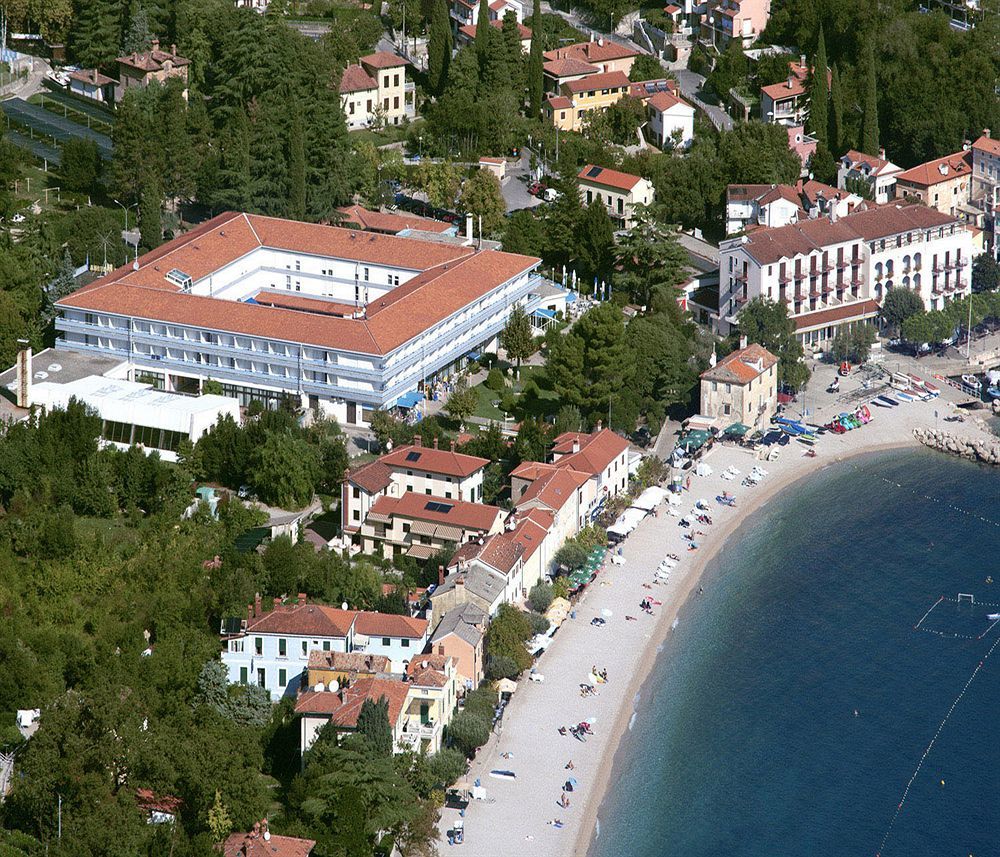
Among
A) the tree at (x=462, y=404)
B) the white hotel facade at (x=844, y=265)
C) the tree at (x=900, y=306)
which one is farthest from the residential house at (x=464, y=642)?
the tree at (x=900, y=306)

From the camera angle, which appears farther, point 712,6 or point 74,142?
point 712,6

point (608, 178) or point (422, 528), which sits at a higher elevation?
point (608, 178)

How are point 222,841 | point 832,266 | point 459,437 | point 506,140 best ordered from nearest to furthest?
1. point 222,841
2. point 459,437
3. point 832,266
4. point 506,140

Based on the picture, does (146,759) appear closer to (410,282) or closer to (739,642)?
(739,642)

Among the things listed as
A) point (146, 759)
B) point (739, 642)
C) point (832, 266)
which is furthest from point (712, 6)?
point (146, 759)

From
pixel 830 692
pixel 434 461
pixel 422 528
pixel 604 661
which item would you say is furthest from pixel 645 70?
pixel 830 692

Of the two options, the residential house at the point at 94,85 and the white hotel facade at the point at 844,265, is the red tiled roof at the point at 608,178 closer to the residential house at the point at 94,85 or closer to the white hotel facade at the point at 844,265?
the white hotel facade at the point at 844,265

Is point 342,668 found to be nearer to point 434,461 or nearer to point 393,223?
point 434,461
